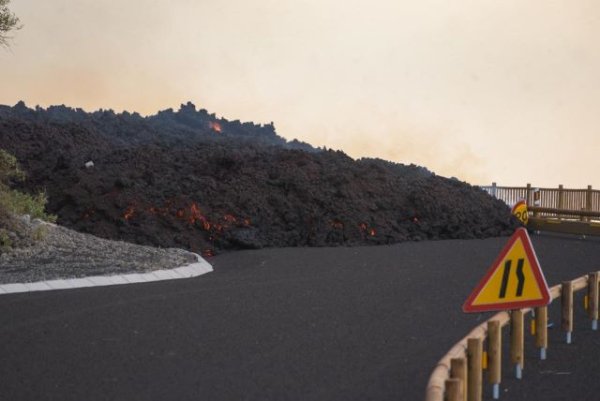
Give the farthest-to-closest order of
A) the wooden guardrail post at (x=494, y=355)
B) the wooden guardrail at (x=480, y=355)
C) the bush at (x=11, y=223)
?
the bush at (x=11, y=223) < the wooden guardrail post at (x=494, y=355) < the wooden guardrail at (x=480, y=355)

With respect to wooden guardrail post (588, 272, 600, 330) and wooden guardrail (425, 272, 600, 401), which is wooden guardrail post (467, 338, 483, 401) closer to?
wooden guardrail (425, 272, 600, 401)

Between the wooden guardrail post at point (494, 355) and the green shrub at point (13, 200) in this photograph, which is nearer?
the wooden guardrail post at point (494, 355)

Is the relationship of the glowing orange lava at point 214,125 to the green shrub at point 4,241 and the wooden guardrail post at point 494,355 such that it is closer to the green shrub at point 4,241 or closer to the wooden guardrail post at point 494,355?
the green shrub at point 4,241

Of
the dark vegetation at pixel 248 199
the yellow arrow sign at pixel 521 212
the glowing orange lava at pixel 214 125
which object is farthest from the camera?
the glowing orange lava at pixel 214 125

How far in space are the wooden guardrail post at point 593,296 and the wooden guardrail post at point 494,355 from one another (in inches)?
133

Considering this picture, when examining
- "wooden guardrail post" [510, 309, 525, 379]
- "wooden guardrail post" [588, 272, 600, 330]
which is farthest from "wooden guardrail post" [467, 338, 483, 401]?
"wooden guardrail post" [588, 272, 600, 330]

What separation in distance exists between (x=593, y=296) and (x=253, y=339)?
4.29 meters

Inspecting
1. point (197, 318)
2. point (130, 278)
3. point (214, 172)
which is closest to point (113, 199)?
point (214, 172)

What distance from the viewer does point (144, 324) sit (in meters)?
9.76

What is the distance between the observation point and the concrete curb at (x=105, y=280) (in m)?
12.4

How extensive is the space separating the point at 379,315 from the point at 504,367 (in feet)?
8.80

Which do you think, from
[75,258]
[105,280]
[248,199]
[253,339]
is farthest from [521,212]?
[253,339]

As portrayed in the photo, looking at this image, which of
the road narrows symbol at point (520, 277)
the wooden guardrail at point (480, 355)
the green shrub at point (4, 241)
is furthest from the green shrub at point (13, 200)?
the road narrows symbol at point (520, 277)

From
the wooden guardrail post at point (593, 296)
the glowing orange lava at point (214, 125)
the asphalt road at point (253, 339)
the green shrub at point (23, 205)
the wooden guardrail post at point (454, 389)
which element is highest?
the glowing orange lava at point (214, 125)
